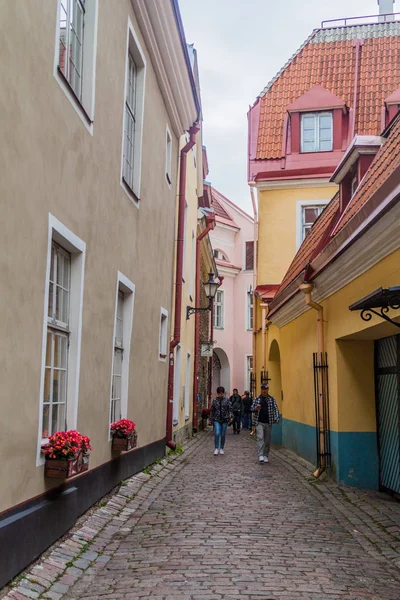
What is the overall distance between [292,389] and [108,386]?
284 inches

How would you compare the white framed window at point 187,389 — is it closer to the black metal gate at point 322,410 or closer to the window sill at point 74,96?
the black metal gate at point 322,410

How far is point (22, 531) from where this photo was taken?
523 cm

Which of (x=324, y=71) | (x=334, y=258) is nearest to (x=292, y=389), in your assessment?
(x=334, y=258)

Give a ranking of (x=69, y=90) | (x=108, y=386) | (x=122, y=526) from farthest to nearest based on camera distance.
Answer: (x=108, y=386), (x=122, y=526), (x=69, y=90)

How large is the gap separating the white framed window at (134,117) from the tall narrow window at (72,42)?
6.82 ft

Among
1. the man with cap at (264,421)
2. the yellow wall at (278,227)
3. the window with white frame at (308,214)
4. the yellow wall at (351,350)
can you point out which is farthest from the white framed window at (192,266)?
the yellow wall at (351,350)

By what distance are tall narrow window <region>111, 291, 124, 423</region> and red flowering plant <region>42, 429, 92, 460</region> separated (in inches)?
127

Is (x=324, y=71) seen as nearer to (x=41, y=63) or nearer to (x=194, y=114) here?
(x=194, y=114)

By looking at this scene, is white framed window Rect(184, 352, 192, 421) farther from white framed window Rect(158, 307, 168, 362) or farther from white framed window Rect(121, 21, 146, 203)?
white framed window Rect(121, 21, 146, 203)

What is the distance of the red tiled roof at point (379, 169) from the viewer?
952 cm

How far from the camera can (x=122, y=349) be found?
32.4ft

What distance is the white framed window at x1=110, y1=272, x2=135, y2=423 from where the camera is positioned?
9523 millimetres

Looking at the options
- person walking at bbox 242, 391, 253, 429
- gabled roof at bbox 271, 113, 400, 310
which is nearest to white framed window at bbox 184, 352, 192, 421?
gabled roof at bbox 271, 113, 400, 310

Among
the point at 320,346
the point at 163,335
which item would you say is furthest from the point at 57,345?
the point at 163,335
